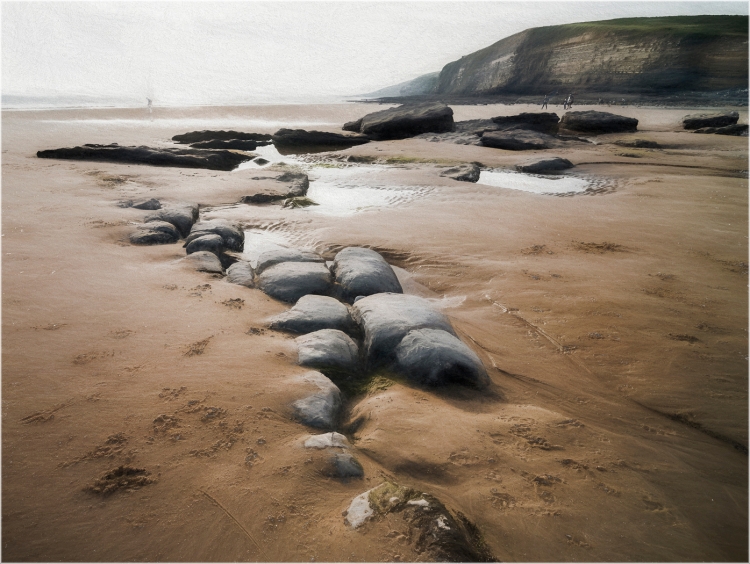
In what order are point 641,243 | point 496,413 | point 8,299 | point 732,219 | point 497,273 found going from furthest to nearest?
point 732,219 → point 641,243 → point 497,273 → point 8,299 → point 496,413

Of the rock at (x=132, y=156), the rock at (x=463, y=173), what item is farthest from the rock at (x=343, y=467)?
the rock at (x=132, y=156)

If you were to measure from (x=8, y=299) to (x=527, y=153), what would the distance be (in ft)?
42.8

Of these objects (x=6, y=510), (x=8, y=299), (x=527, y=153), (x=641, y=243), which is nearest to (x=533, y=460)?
(x=6, y=510)

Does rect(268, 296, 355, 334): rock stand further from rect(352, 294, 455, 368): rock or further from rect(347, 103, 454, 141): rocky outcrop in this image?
rect(347, 103, 454, 141): rocky outcrop

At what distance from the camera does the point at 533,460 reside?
6.66 feet

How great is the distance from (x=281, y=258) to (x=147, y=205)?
306 cm

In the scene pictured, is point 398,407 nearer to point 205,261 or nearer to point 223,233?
point 205,261

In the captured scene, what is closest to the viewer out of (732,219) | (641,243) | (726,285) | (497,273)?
(726,285)

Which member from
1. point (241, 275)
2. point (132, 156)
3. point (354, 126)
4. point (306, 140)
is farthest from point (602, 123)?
point (241, 275)

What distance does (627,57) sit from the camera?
144ft

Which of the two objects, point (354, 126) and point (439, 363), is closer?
point (439, 363)

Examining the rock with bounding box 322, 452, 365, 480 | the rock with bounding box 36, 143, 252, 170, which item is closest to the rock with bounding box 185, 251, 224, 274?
the rock with bounding box 322, 452, 365, 480

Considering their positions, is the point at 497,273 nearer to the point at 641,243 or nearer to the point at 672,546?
the point at 641,243

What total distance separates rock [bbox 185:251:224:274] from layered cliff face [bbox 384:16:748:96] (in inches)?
1909
